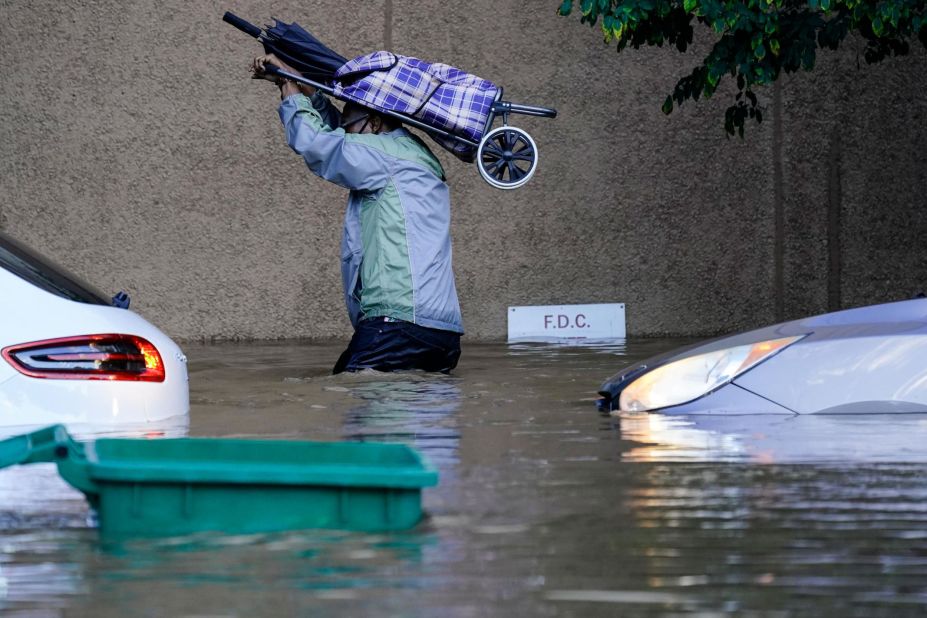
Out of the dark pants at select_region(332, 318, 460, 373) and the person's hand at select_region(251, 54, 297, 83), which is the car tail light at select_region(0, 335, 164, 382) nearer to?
the dark pants at select_region(332, 318, 460, 373)

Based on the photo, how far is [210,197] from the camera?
40.4 feet

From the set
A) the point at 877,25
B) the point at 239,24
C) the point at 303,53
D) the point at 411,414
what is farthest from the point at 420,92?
the point at 877,25

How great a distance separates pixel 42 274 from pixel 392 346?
9.27 feet

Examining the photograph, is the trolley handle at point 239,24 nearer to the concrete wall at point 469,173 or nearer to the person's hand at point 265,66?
the person's hand at point 265,66

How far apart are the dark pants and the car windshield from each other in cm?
246

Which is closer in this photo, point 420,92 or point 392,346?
point 392,346

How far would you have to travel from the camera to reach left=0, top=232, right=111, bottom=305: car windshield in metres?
4.62

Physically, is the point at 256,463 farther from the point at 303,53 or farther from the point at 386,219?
the point at 303,53

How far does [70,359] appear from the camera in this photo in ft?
14.6

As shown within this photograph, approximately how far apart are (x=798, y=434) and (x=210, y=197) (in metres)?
8.23

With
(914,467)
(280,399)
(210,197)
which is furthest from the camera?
(210,197)

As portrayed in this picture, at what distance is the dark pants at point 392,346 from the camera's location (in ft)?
24.2

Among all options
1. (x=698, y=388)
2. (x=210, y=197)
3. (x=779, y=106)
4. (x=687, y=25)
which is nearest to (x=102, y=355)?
(x=698, y=388)

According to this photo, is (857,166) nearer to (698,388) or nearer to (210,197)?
(210,197)
